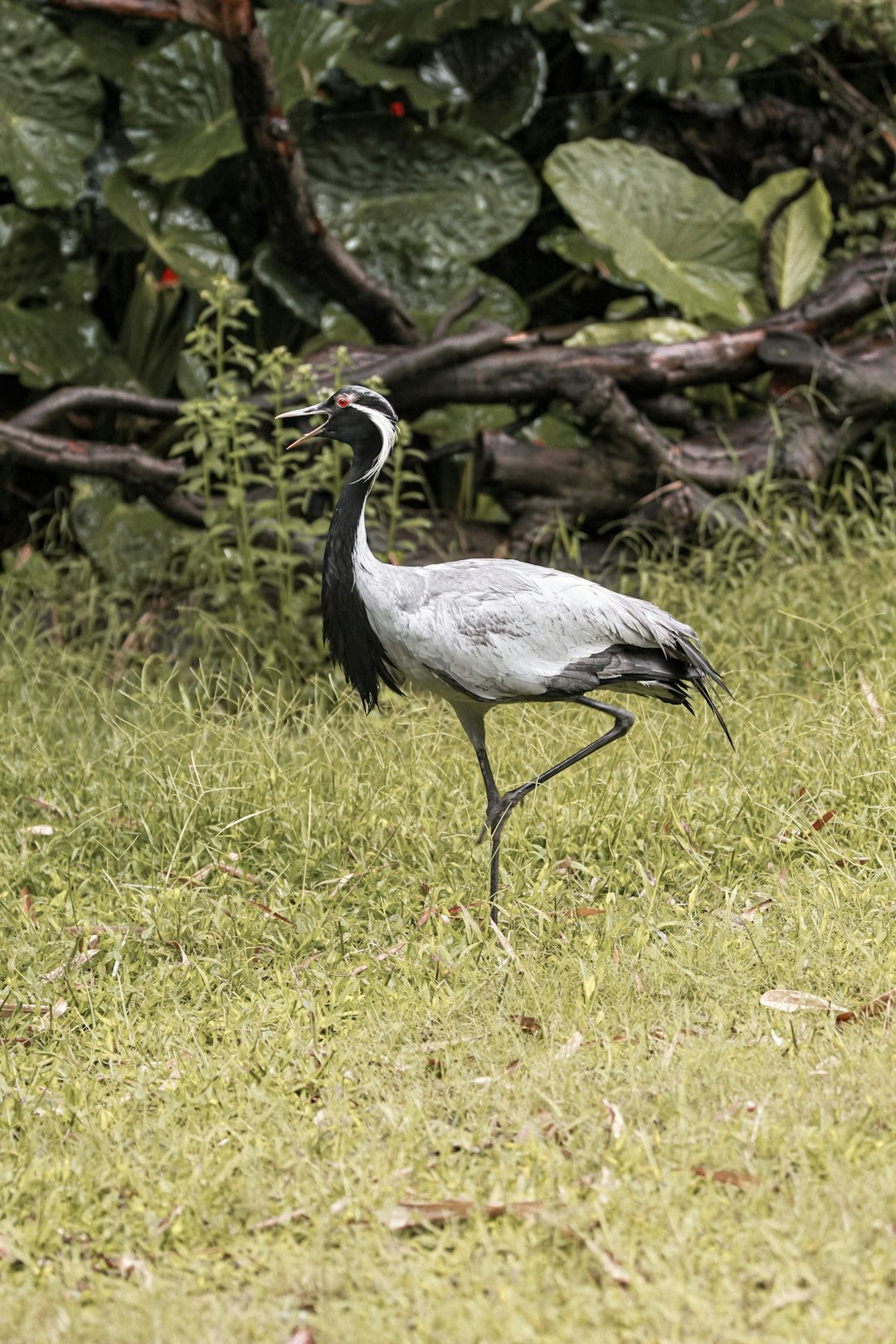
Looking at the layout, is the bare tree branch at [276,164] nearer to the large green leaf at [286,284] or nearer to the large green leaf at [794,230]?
the large green leaf at [286,284]

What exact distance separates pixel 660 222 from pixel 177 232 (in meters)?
2.29

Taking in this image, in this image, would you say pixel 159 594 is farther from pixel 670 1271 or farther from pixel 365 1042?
pixel 670 1271

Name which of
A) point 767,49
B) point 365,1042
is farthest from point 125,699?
point 767,49

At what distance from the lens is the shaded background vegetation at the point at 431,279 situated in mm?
5703

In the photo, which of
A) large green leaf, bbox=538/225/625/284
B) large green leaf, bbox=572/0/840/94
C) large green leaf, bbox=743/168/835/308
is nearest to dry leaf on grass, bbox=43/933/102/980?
large green leaf, bbox=538/225/625/284

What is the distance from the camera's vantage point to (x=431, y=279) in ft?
21.7

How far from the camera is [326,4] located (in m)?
6.98

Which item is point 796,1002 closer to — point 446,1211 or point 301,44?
point 446,1211

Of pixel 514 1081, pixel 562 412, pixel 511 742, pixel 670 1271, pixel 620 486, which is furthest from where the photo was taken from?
pixel 562 412

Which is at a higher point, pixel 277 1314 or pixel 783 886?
pixel 277 1314

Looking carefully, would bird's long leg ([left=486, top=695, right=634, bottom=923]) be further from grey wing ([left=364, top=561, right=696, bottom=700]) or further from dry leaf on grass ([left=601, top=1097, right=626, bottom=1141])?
dry leaf on grass ([left=601, top=1097, right=626, bottom=1141])

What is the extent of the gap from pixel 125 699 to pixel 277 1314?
3.34 metres

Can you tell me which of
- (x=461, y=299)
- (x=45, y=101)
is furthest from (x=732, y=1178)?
(x=45, y=101)

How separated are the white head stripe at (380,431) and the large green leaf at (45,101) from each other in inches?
140
